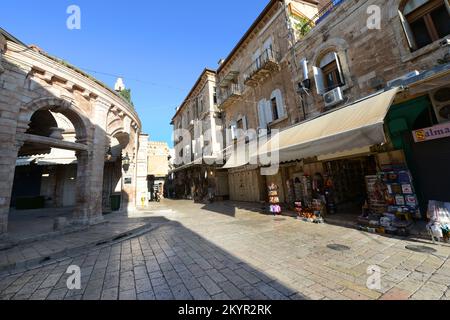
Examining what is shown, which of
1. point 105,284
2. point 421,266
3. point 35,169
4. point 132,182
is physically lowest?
point 421,266

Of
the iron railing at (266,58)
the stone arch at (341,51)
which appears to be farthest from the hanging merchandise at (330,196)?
the iron railing at (266,58)

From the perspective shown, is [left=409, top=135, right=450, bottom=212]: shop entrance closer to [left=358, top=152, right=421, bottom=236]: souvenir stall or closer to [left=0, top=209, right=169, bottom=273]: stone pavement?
[left=358, top=152, right=421, bottom=236]: souvenir stall

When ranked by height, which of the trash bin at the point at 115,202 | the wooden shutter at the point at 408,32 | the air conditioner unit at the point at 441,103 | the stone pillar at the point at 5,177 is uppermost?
the wooden shutter at the point at 408,32

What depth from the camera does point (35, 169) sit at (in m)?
16.5

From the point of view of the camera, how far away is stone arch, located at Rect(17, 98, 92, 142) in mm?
6600

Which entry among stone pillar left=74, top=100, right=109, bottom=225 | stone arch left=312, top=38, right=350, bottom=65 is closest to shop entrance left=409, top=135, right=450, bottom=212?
stone arch left=312, top=38, right=350, bottom=65

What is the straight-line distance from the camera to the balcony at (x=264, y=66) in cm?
1202

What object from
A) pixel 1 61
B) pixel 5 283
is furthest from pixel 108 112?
pixel 5 283

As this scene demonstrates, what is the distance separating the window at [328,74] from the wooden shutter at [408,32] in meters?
2.30

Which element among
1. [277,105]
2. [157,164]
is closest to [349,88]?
[277,105]

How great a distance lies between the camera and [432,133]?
5945 millimetres

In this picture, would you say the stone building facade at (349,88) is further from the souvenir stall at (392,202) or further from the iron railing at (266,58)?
the souvenir stall at (392,202)
